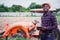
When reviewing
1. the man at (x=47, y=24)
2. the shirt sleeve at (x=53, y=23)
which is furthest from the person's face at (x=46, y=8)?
the shirt sleeve at (x=53, y=23)

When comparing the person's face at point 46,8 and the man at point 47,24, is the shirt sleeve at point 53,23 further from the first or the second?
the person's face at point 46,8

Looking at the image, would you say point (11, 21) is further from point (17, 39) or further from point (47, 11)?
point (47, 11)

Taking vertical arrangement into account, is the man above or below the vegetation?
below

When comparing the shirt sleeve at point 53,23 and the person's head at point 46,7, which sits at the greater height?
the person's head at point 46,7

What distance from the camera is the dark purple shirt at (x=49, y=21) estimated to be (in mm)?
3529

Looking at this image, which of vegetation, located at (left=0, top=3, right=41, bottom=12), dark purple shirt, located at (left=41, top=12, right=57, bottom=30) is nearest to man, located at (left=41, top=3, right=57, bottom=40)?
dark purple shirt, located at (left=41, top=12, right=57, bottom=30)

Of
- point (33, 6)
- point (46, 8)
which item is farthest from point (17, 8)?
point (46, 8)

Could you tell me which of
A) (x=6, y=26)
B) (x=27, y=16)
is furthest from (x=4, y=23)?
(x=27, y=16)

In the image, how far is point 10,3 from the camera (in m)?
3.65

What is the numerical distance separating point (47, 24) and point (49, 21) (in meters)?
0.04

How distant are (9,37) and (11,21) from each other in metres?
0.20

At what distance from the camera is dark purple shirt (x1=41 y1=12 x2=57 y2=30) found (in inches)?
139

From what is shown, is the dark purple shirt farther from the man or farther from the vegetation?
the vegetation

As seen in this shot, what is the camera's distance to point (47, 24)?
355cm
